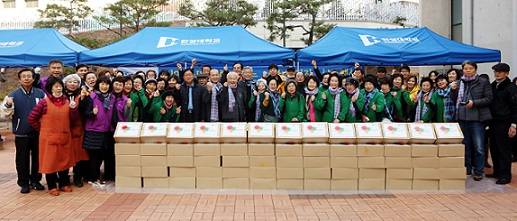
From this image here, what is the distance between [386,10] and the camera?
2764 cm

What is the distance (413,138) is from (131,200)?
3.61m

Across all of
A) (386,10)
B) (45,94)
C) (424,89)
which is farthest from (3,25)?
(424,89)

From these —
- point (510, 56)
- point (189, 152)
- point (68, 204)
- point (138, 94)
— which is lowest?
point (68, 204)

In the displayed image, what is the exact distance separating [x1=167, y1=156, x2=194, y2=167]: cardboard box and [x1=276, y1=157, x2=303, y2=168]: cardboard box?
43.9 inches

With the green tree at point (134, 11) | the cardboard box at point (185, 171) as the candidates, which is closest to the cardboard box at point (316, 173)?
the cardboard box at point (185, 171)

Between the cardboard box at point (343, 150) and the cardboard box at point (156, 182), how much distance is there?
7.08ft

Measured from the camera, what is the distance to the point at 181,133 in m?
6.49

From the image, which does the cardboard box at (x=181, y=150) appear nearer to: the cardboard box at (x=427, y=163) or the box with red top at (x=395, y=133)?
the box with red top at (x=395, y=133)

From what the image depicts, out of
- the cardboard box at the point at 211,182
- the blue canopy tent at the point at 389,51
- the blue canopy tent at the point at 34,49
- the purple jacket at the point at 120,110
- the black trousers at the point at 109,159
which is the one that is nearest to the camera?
the cardboard box at the point at 211,182

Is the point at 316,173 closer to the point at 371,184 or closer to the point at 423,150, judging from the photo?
the point at 371,184

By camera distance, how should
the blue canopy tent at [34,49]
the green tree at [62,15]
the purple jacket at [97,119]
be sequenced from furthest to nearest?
the green tree at [62,15] → the blue canopy tent at [34,49] → the purple jacket at [97,119]

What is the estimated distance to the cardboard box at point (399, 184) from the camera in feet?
21.1

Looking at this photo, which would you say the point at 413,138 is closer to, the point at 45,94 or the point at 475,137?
the point at 475,137

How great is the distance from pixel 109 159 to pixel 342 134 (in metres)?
3.33
